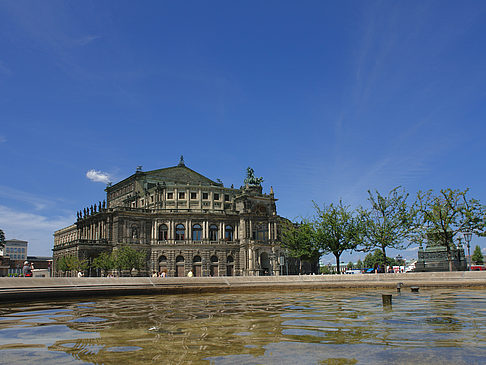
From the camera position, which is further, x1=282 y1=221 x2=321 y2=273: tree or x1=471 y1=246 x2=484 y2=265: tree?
x1=471 y1=246 x2=484 y2=265: tree

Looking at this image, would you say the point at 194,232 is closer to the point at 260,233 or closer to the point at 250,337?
the point at 260,233

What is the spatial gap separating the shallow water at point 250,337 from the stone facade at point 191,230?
70173 millimetres

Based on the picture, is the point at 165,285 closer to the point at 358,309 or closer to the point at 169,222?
the point at 358,309

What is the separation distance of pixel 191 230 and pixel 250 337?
252 ft

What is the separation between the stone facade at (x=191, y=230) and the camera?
273 feet

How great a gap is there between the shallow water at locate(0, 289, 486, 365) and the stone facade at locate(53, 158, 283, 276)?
70.2 meters

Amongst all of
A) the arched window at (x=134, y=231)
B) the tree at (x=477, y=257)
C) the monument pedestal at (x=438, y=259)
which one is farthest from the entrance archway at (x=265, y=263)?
the tree at (x=477, y=257)

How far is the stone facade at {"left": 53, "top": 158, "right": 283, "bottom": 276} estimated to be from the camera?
8331cm

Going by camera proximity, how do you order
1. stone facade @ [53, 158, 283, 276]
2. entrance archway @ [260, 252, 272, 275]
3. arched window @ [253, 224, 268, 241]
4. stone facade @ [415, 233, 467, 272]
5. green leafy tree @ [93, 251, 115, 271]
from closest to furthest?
stone facade @ [415, 233, 467, 272], green leafy tree @ [93, 251, 115, 271], stone facade @ [53, 158, 283, 276], entrance archway @ [260, 252, 272, 275], arched window @ [253, 224, 268, 241]

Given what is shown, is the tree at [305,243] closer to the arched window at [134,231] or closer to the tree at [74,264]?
the arched window at [134,231]

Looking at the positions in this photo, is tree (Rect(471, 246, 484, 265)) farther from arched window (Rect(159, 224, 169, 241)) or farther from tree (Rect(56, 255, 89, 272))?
tree (Rect(56, 255, 89, 272))

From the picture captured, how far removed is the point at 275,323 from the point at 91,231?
87.0 meters

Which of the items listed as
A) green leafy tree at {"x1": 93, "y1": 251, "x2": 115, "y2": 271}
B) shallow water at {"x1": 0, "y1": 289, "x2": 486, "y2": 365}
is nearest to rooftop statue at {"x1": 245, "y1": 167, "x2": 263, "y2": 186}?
green leafy tree at {"x1": 93, "y1": 251, "x2": 115, "y2": 271}

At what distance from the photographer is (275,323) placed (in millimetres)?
12031
